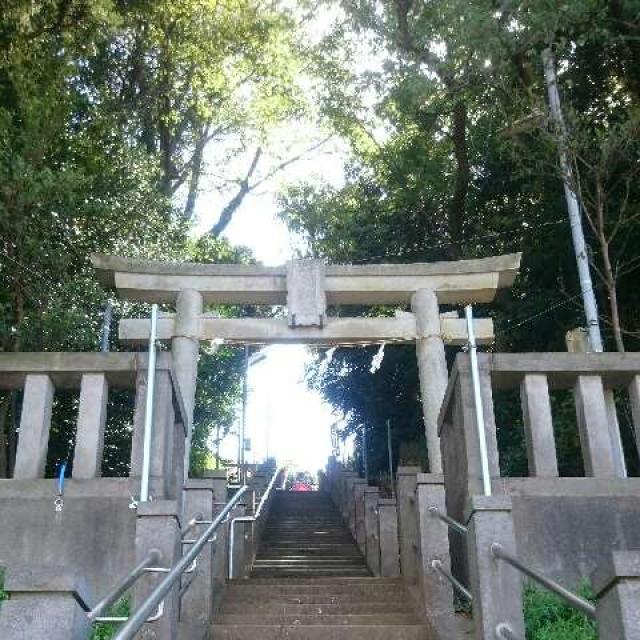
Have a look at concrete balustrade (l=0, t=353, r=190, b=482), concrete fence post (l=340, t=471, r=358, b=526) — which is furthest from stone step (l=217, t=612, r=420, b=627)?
concrete fence post (l=340, t=471, r=358, b=526)

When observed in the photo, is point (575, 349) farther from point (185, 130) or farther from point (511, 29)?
point (185, 130)

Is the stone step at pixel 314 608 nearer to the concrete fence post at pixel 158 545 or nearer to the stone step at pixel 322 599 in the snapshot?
the stone step at pixel 322 599

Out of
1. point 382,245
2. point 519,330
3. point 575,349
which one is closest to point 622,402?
point 575,349

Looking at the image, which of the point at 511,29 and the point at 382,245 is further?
the point at 382,245

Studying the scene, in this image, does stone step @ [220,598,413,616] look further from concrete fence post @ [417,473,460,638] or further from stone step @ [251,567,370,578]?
stone step @ [251,567,370,578]

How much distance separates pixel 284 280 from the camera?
32.9 feet

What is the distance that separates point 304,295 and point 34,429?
4416mm

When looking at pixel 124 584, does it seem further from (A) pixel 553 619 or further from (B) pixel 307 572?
(B) pixel 307 572

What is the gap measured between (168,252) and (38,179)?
3510 millimetres

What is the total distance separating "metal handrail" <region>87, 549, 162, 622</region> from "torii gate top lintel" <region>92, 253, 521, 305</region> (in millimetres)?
6007

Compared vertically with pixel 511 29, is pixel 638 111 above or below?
below

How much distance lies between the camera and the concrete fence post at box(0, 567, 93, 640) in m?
2.94

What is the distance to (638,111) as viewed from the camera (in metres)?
11.1

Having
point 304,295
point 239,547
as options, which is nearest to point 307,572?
point 239,547
